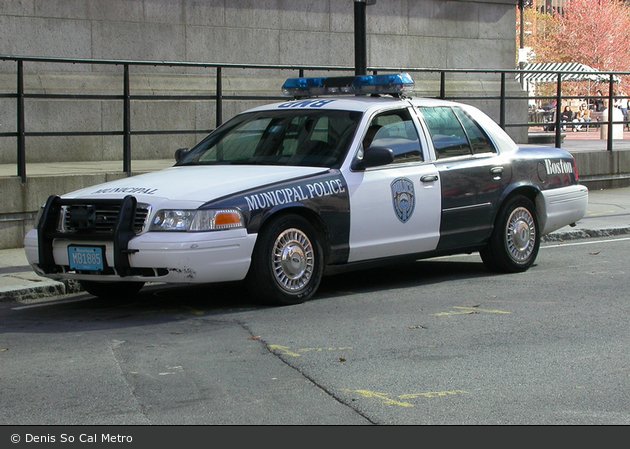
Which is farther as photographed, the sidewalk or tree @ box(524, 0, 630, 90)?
tree @ box(524, 0, 630, 90)

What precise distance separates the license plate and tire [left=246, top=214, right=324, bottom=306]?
1.14 m

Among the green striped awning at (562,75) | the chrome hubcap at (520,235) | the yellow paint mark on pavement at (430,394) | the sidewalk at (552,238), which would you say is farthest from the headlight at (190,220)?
the green striped awning at (562,75)

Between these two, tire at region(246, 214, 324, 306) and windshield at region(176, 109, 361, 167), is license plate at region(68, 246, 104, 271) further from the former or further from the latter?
windshield at region(176, 109, 361, 167)

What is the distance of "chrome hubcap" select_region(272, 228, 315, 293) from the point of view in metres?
7.73

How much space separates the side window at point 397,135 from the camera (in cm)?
861

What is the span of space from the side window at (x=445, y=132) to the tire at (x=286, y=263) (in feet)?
5.68

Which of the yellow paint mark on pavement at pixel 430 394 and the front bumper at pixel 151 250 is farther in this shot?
the front bumper at pixel 151 250

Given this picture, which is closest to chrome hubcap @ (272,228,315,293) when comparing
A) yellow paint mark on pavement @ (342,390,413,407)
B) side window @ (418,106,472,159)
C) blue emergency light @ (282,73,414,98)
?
side window @ (418,106,472,159)

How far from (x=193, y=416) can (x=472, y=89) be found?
15.9m

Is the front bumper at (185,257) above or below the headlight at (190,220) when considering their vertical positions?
below

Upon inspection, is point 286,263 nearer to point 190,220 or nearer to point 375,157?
point 190,220

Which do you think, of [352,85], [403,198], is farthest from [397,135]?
[352,85]

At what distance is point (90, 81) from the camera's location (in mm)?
15094

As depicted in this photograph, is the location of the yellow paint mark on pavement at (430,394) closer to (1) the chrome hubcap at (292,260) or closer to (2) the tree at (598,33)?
(1) the chrome hubcap at (292,260)
